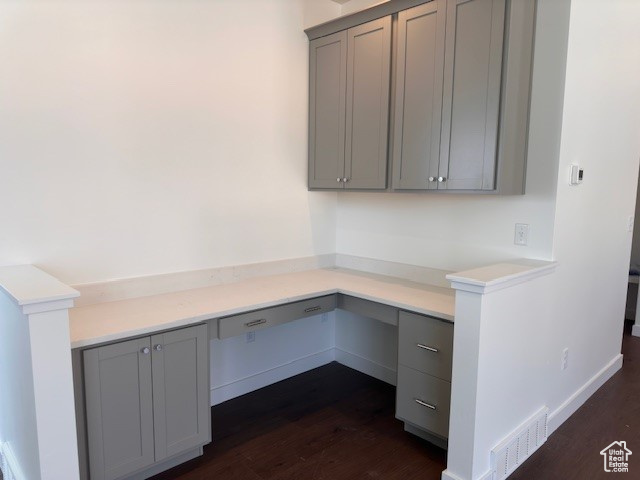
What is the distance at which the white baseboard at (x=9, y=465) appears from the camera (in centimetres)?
185

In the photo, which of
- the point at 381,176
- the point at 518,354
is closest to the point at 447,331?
the point at 518,354

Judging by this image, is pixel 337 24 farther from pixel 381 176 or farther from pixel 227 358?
pixel 227 358

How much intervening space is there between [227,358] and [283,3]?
2373 millimetres

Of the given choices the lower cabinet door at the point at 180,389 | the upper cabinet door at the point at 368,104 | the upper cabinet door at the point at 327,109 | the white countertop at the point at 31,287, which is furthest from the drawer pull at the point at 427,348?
the white countertop at the point at 31,287

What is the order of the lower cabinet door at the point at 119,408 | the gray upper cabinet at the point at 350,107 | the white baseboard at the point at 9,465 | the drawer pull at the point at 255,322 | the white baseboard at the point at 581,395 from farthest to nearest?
the gray upper cabinet at the point at 350,107
the white baseboard at the point at 581,395
the drawer pull at the point at 255,322
the white baseboard at the point at 9,465
the lower cabinet door at the point at 119,408

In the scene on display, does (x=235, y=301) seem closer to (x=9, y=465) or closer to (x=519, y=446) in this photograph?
(x=9, y=465)

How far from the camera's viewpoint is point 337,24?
9.29 ft

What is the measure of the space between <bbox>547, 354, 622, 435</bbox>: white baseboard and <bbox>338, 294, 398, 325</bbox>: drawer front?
109 cm

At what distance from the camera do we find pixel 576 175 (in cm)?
235

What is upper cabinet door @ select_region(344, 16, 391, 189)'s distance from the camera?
103 inches

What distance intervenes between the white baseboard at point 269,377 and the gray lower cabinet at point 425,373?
1003mm

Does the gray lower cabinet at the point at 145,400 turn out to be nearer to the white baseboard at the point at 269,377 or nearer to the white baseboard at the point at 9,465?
the white baseboard at the point at 9,465

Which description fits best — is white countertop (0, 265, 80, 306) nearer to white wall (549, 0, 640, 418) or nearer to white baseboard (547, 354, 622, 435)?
white wall (549, 0, 640, 418)

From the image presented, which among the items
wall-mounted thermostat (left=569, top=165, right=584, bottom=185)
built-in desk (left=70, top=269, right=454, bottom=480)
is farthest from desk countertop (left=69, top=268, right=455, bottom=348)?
wall-mounted thermostat (left=569, top=165, right=584, bottom=185)
